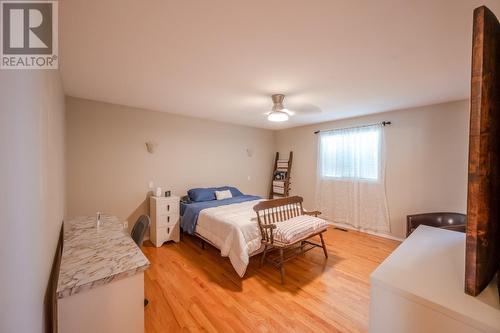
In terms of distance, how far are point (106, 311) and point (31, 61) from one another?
1437 mm

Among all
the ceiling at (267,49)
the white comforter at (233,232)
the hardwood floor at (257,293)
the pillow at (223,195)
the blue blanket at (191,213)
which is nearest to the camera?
the ceiling at (267,49)

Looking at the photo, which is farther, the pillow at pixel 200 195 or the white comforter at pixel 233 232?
the pillow at pixel 200 195

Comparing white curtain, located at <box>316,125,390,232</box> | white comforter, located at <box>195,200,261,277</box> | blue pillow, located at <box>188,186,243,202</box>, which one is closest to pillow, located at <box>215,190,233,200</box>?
blue pillow, located at <box>188,186,243,202</box>

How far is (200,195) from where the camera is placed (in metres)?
3.90

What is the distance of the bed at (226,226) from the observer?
2481 millimetres

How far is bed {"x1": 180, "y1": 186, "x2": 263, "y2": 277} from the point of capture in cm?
248

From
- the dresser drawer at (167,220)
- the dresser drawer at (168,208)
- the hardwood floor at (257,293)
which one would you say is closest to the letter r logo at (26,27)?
the hardwood floor at (257,293)

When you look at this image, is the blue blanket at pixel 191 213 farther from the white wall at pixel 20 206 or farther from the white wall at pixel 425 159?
the white wall at pixel 425 159

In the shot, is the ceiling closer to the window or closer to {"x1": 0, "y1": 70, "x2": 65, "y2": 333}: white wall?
{"x1": 0, "y1": 70, "x2": 65, "y2": 333}: white wall

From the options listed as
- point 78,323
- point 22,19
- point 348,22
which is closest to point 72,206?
point 78,323

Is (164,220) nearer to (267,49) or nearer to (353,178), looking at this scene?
(267,49)

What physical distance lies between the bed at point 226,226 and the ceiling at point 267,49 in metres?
1.72

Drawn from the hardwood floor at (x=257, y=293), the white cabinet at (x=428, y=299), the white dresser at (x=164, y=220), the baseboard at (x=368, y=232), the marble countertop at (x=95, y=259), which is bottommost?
the hardwood floor at (x=257, y=293)

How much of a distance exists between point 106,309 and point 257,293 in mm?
1452
